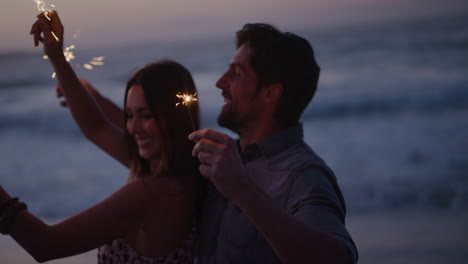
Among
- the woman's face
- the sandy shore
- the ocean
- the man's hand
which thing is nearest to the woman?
the woman's face

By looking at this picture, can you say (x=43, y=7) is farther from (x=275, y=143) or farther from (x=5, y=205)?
(x=275, y=143)

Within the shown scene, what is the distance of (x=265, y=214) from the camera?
5.20 ft

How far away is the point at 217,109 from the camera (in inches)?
472

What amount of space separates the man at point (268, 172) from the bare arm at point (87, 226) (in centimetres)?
31

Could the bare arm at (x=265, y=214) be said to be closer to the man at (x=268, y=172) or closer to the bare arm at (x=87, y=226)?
the man at (x=268, y=172)

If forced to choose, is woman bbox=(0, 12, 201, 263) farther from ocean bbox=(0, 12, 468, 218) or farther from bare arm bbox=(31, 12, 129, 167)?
ocean bbox=(0, 12, 468, 218)

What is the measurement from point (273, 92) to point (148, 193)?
761 mm

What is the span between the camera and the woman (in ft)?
7.01

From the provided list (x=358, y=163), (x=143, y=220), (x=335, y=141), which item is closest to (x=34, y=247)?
(x=143, y=220)

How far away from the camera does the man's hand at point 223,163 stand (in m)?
1.61

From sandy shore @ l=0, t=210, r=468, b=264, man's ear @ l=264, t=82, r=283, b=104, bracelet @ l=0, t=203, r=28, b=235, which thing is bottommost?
sandy shore @ l=0, t=210, r=468, b=264

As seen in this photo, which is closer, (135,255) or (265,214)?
(265,214)

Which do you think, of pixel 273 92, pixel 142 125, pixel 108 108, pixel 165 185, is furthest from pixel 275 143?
pixel 108 108

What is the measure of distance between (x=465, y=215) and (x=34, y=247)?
5.03 metres
